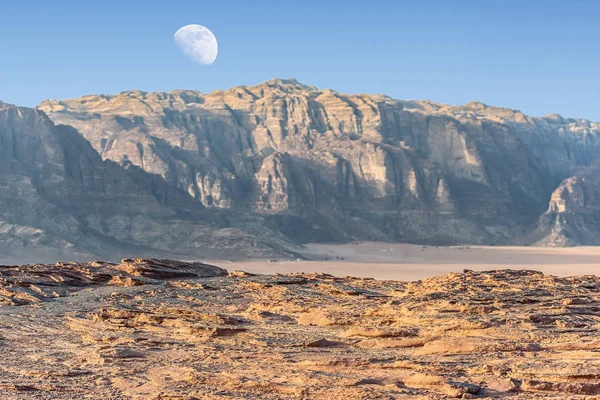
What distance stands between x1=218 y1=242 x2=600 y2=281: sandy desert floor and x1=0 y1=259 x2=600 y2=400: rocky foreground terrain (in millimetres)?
56839

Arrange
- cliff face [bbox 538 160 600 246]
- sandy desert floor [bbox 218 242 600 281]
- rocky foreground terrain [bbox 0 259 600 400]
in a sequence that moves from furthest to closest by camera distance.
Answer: cliff face [bbox 538 160 600 246] → sandy desert floor [bbox 218 242 600 281] → rocky foreground terrain [bbox 0 259 600 400]

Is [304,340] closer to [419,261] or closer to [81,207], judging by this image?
[419,261]

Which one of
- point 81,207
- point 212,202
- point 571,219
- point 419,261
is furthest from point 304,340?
point 571,219

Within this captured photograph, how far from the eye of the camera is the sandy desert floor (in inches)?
4028

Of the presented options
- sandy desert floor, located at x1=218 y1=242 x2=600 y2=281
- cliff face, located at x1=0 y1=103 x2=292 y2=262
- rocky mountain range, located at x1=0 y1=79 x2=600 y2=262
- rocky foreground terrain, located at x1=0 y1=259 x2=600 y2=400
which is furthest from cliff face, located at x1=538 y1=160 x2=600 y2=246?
rocky foreground terrain, located at x1=0 y1=259 x2=600 y2=400

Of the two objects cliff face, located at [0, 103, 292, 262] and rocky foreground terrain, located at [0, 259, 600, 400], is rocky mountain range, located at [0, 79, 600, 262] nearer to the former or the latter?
cliff face, located at [0, 103, 292, 262]

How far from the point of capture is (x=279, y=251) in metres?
128

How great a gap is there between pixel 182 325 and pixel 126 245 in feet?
331

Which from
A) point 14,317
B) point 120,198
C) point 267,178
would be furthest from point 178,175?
point 14,317

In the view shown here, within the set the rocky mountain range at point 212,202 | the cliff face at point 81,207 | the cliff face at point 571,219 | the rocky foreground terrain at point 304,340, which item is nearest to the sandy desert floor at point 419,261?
the rocky mountain range at point 212,202

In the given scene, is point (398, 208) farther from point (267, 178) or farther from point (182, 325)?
point (182, 325)

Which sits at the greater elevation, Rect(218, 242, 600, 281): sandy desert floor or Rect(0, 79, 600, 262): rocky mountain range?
Rect(0, 79, 600, 262): rocky mountain range

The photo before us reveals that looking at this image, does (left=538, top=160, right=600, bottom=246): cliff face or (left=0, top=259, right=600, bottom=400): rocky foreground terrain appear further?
(left=538, top=160, right=600, bottom=246): cliff face

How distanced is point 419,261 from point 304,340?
110 m
